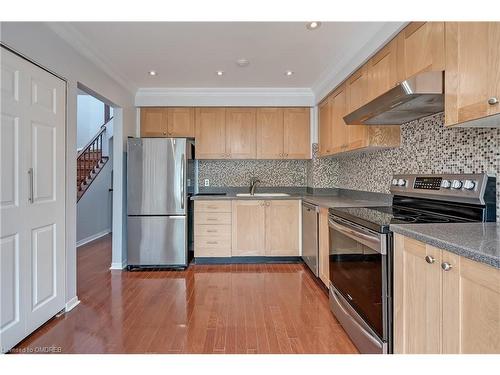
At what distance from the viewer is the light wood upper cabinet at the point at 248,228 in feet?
12.6

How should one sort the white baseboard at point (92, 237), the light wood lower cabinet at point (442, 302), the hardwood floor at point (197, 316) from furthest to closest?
1. the white baseboard at point (92, 237)
2. the hardwood floor at point (197, 316)
3. the light wood lower cabinet at point (442, 302)

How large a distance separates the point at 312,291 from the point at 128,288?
1891 millimetres

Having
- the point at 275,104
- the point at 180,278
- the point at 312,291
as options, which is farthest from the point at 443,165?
the point at 180,278

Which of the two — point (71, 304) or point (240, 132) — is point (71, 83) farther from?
point (240, 132)

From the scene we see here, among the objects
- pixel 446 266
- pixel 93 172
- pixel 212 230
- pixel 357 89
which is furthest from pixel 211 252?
pixel 93 172

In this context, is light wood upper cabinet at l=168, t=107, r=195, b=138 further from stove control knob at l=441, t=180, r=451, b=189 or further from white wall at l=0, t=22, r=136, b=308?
stove control knob at l=441, t=180, r=451, b=189

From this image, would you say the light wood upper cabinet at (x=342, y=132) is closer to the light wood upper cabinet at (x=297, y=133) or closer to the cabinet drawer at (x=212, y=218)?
the light wood upper cabinet at (x=297, y=133)

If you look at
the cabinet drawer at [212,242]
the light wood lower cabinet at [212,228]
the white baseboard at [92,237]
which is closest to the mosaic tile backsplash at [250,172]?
the light wood lower cabinet at [212,228]

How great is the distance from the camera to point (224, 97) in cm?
407

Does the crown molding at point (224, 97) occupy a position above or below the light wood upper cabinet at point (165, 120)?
above

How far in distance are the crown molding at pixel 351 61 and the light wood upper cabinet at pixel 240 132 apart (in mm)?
963

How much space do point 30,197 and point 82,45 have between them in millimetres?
1488
